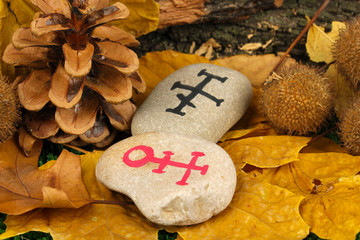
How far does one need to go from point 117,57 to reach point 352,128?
28.0 inches

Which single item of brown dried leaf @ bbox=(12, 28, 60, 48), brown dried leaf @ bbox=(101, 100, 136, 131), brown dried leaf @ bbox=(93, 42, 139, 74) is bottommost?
brown dried leaf @ bbox=(101, 100, 136, 131)

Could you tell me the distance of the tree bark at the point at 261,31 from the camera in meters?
1.77

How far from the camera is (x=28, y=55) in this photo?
1.29m

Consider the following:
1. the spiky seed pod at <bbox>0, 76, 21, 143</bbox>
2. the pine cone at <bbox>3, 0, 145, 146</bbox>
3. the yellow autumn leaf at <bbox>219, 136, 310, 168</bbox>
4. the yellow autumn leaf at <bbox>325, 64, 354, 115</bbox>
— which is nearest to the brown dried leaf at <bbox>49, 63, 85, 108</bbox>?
the pine cone at <bbox>3, 0, 145, 146</bbox>

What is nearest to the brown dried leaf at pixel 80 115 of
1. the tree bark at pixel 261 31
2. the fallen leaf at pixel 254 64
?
the tree bark at pixel 261 31

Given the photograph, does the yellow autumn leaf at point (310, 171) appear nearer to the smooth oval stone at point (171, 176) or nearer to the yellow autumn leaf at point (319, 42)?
the smooth oval stone at point (171, 176)

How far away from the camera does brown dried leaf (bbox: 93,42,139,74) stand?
1.25 metres

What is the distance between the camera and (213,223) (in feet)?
3.63

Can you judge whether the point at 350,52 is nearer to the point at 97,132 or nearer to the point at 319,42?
the point at 319,42

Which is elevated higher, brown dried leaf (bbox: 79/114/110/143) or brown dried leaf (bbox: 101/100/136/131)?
brown dried leaf (bbox: 101/100/136/131)

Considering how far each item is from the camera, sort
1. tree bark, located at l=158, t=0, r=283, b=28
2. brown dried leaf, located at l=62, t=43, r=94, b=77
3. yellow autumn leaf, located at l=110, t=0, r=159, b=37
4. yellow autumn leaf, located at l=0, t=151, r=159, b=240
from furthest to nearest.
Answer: tree bark, located at l=158, t=0, r=283, b=28 < yellow autumn leaf, located at l=110, t=0, r=159, b=37 < brown dried leaf, located at l=62, t=43, r=94, b=77 < yellow autumn leaf, located at l=0, t=151, r=159, b=240

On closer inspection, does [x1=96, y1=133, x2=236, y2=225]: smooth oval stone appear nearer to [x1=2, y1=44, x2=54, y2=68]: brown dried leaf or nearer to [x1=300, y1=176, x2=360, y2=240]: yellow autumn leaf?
[x1=300, y1=176, x2=360, y2=240]: yellow autumn leaf

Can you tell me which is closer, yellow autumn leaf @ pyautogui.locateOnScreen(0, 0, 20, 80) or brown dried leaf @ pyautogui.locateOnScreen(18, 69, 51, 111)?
brown dried leaf @ pyautogui.locateOnScreen(18, 69, 51, 111)

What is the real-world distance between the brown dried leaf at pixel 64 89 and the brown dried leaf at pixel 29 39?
0.07m
